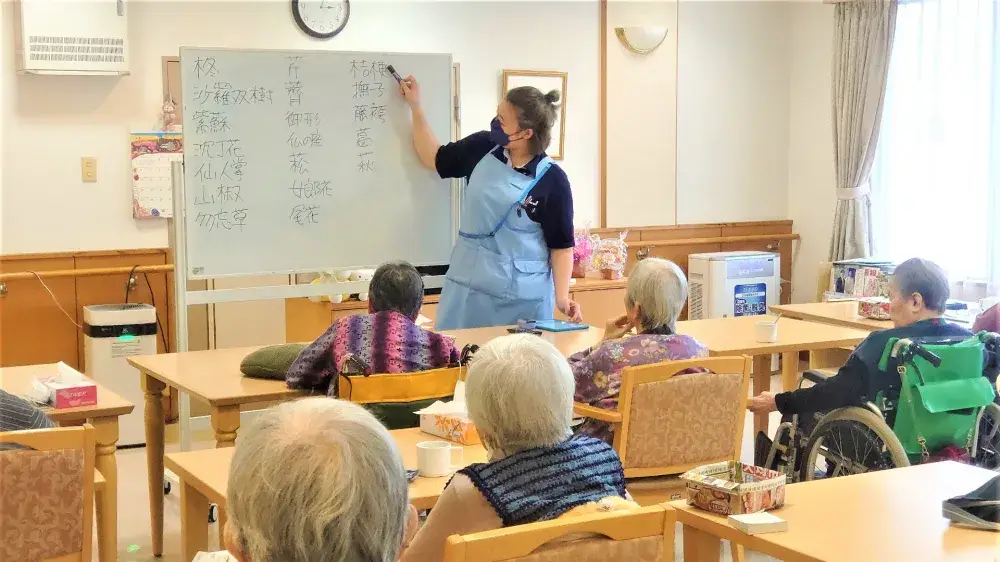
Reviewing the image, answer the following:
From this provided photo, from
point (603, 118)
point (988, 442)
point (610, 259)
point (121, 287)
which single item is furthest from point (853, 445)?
point (603, 118)

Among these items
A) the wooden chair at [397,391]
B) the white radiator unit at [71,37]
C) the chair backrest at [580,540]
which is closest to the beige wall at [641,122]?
the white radiator unit at [71,37]

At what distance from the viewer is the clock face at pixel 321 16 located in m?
5.69

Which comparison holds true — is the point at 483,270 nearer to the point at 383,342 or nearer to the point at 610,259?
the point at 383,342

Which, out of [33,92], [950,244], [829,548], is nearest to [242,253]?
[33,92]

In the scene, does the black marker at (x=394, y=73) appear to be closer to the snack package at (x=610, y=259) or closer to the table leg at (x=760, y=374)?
the table leg at (x=760, y=374)

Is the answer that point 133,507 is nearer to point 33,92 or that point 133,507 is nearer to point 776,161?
point 33,92

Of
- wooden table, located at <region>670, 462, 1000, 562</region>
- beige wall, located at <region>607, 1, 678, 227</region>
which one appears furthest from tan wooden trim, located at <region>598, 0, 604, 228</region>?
wooden table, located at <region>670, 462, 1000, 562</region>

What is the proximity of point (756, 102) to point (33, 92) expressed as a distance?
14.3 feet

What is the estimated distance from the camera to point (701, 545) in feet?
7.18

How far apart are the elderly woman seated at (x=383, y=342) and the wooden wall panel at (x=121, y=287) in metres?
2.40

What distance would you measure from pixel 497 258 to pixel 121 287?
2.13 m

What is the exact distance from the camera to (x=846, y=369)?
10.6ft

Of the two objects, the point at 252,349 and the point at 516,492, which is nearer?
the point at 516,492

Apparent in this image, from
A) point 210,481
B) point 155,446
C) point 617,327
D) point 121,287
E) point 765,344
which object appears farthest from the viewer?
point 121,287
